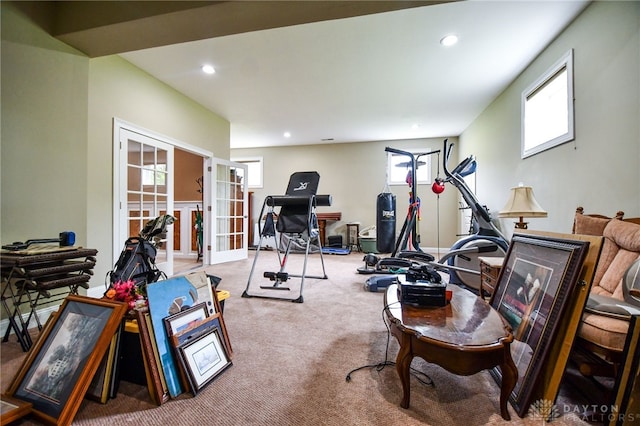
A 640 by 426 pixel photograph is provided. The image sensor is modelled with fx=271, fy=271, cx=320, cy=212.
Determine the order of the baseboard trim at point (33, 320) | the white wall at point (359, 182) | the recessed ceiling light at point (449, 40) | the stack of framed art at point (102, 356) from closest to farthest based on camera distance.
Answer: the stack of framed art at point (102, 356) → the baseboard trim at point (33, 320) → the recessed ceiling light at point (449, 40) → the white wall at point (359, 182)

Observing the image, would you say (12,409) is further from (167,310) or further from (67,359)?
(167,310)

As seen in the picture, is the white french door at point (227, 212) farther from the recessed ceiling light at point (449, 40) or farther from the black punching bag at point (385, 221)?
the recessed ceiling light at point (449, 40)

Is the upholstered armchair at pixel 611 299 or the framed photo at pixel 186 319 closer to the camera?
the upholstered armchair at pixel 611 299

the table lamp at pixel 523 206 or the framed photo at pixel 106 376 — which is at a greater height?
the table lamp at pixel 523 206

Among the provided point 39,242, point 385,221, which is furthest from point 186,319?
point 385,221

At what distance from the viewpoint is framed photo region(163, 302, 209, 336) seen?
53.7 inches

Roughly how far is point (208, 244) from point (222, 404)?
152 inches

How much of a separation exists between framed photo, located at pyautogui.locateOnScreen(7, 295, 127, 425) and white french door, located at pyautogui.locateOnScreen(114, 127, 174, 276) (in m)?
1.98

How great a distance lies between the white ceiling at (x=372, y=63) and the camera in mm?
2484

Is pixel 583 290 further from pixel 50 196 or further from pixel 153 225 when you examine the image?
pixel 50 196

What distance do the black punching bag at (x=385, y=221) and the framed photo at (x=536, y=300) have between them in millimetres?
3142

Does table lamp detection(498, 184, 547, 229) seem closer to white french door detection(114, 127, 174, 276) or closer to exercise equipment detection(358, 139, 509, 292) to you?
exercise equipment detection(358, 139, 509, 292)

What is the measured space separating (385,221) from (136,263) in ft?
12.5

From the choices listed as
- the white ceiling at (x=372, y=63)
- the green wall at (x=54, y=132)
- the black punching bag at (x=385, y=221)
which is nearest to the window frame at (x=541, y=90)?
the white ceiling at (x=372, y=63)
